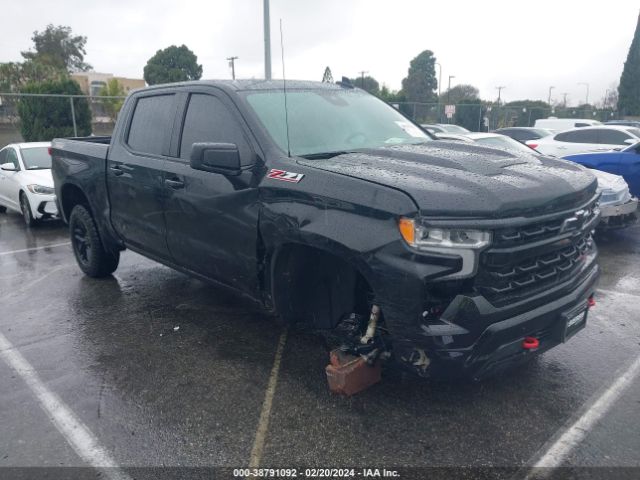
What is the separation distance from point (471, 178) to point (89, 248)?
14.8 feet

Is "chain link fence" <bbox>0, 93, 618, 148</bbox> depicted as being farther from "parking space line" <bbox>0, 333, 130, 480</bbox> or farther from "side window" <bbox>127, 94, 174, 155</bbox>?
"parking space line" <bbox>0, 333, 130, 480</bbox>

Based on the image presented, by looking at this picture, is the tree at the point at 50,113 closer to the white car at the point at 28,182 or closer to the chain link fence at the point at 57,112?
the chain link fence at the point at 57,112

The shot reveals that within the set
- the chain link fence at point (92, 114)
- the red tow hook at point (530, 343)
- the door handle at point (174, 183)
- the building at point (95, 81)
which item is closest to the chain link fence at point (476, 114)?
the chain link fence at point (92, 114)

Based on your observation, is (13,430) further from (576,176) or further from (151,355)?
(576,176)

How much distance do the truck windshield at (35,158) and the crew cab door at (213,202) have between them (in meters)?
6.55

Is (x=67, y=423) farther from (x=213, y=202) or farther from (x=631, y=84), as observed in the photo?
(x=631, y=84)

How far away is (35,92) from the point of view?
17.6 metres

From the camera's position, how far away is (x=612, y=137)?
1383cm

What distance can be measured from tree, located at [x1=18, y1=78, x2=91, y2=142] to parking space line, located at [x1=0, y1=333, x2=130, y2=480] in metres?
14.8

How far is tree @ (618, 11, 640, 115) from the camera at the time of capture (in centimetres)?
4506

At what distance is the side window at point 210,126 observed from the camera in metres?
3.80

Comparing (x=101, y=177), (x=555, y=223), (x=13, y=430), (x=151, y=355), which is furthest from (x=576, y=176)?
(x=101, y=177)

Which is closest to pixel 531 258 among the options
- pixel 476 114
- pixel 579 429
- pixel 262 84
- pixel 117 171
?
A: pixel 579 429

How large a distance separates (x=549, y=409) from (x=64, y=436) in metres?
2.80
